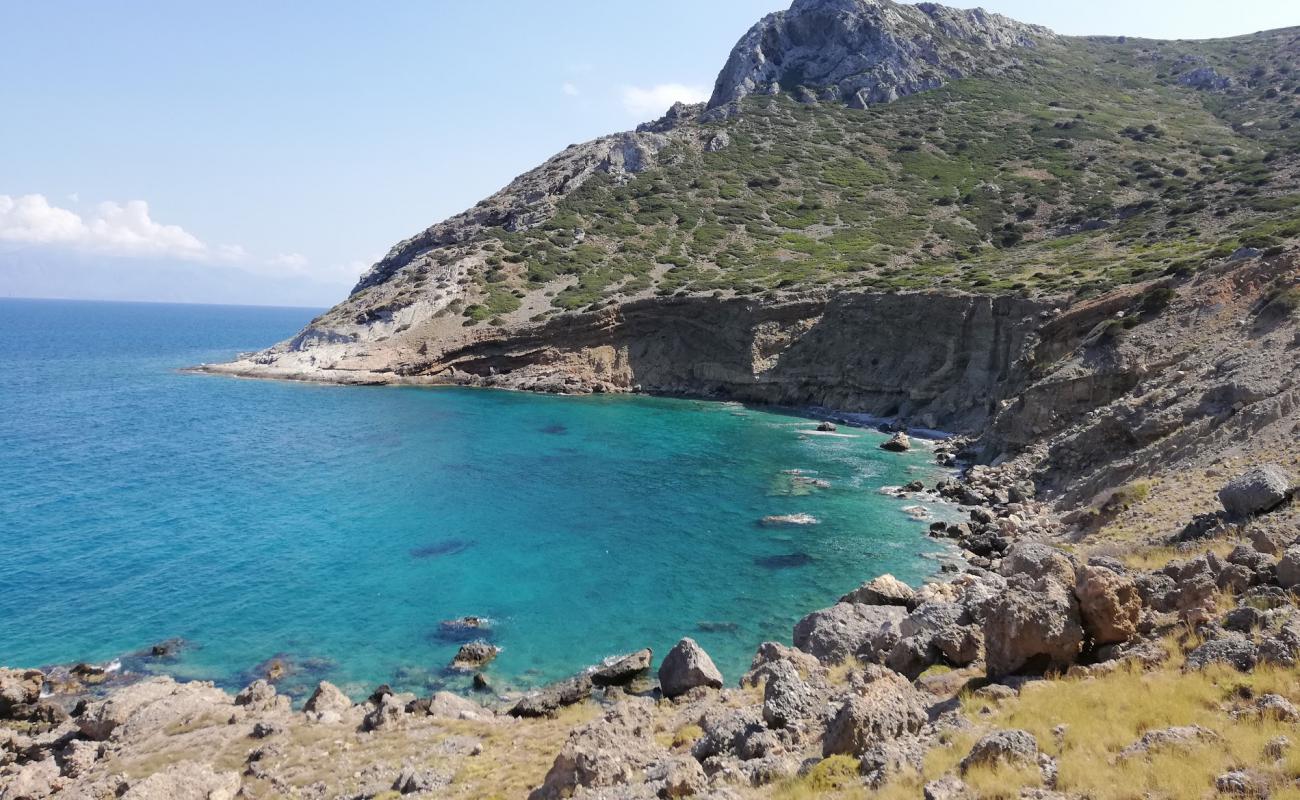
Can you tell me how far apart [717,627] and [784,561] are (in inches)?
281

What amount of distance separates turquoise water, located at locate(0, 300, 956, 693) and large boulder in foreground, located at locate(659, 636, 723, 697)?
11.6 feet

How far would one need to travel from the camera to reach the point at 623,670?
21891 millimetres

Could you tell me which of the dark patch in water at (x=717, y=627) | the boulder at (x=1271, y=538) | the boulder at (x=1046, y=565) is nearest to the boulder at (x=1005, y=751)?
the boulder at (x=1046, y=565)

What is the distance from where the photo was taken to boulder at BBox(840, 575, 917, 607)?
23.4 m

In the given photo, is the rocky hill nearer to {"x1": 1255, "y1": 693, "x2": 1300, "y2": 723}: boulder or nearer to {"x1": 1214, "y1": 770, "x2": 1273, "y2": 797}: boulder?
{"x1": 1255, "y1": 693, "x2": 1300, "y2": 723}: boulder

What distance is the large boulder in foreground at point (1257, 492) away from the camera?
1858 cm

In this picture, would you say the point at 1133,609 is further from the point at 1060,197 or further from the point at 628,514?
the point at 1060,197

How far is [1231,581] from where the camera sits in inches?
534

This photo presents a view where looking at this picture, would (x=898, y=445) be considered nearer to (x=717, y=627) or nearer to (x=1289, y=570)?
(x=717, y=627)

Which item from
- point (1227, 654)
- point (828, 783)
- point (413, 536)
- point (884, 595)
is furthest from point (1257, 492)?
point (413, 536)

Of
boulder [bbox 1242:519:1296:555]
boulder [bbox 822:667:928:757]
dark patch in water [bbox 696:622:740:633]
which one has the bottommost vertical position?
dark patch in water [bbox 696:622:740:633]

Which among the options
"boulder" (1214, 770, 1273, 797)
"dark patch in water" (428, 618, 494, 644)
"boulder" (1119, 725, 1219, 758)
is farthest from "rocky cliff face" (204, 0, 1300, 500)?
"dark patch in water" (428, 618, 494, 644)

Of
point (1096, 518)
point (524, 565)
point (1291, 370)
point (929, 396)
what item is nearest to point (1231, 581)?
point (1096, 518)

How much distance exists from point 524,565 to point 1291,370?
1275 inches
